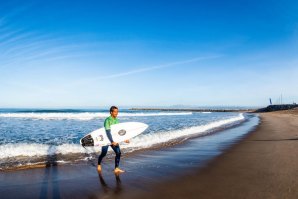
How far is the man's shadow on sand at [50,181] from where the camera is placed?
5840 mm

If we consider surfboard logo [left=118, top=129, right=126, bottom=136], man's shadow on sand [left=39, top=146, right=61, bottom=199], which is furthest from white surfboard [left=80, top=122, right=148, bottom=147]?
man's shadow on sand [left=39, top=146, right=61, bottom=199]

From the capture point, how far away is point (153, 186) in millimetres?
6355

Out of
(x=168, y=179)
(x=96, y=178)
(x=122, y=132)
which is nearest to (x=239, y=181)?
(x=168, y=179)

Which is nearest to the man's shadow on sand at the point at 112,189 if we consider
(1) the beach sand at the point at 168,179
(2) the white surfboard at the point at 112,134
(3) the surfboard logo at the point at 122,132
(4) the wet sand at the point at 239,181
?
(1) the beach sand at the point at 168,179

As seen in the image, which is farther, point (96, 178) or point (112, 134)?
point (112, 134)

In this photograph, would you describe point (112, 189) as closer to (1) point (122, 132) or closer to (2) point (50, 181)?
(2) point (50, 181)

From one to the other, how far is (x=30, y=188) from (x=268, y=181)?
5603mm

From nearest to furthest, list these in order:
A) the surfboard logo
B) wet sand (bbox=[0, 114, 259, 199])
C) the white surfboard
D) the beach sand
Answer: the beach sand, wet sand (bbox=[0, 114, 259, 199]), the white surfboard, the surfboard logo

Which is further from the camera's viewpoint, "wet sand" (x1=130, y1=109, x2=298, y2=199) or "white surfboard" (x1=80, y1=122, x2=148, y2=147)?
"white surfboard" (x1=80, y1=122, x2=148, y2=147)

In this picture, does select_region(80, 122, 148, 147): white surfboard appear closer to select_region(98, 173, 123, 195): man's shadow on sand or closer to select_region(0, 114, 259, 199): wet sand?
select_region(0, 114, 259, 199): wet sand

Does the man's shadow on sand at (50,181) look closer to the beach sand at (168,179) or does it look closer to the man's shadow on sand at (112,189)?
the beach sand at (168,179)

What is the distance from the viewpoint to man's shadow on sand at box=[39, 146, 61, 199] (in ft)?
19.2

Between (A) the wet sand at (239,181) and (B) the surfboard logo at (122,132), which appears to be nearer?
(A) the wet sand at (239,181)

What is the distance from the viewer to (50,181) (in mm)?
6848
